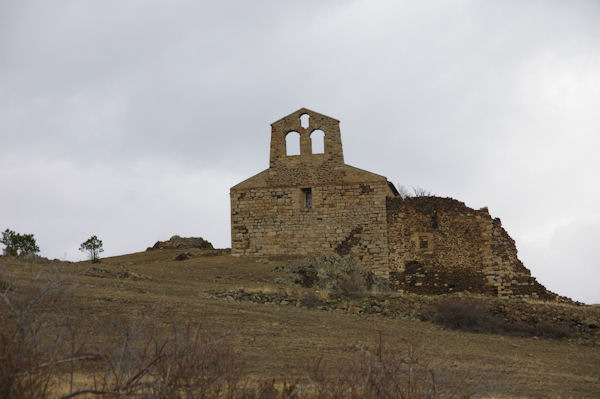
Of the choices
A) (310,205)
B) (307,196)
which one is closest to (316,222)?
(310,205)

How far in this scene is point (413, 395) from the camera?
597 centimetres

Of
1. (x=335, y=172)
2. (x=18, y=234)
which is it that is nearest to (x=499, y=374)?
(x=335, y=172)

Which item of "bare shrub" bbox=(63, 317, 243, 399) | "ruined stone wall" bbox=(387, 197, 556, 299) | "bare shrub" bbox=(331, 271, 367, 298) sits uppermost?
"ruined stone wall" bbox=(387, 197, 556, 299)

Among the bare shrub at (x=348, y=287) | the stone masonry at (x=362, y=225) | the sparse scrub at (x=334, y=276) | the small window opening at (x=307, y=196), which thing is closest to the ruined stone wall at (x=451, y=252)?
the stone masonry at (x=362, y=225)

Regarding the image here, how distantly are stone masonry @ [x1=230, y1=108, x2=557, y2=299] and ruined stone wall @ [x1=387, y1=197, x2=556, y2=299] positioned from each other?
0.04m

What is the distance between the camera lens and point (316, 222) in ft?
84.0

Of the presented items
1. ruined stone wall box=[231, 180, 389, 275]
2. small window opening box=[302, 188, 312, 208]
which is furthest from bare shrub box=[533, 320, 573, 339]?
small window opening box=[302, 188, 312, 208]

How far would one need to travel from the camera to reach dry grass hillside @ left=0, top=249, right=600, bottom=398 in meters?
6.43

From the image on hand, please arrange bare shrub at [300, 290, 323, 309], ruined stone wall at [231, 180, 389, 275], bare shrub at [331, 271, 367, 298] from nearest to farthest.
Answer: bare shrub at [300, 290, 323, 309]
bare shrub at [331, 271, 367, 298]
ruined stone wall at [231, 180, 389, 275]

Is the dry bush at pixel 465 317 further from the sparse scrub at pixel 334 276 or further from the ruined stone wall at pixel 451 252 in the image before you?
the ruined stone wall at pixel 451 252

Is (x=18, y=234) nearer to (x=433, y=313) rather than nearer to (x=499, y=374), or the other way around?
(x=433, y=313)

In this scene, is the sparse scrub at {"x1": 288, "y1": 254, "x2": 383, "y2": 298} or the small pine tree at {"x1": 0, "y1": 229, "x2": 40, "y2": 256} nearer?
the sparse scrub at {"x1": 288, "y1": 254, "x2": 383, "y2": 298}

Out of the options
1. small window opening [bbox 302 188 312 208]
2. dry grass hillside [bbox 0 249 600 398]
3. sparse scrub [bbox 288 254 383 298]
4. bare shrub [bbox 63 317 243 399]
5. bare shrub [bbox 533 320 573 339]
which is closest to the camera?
bare shrub [bbox 63 317 243 399]

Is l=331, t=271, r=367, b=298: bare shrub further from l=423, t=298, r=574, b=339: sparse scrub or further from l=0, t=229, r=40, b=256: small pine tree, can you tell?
l=0, t=229, r=40, b=256: small pine tree
